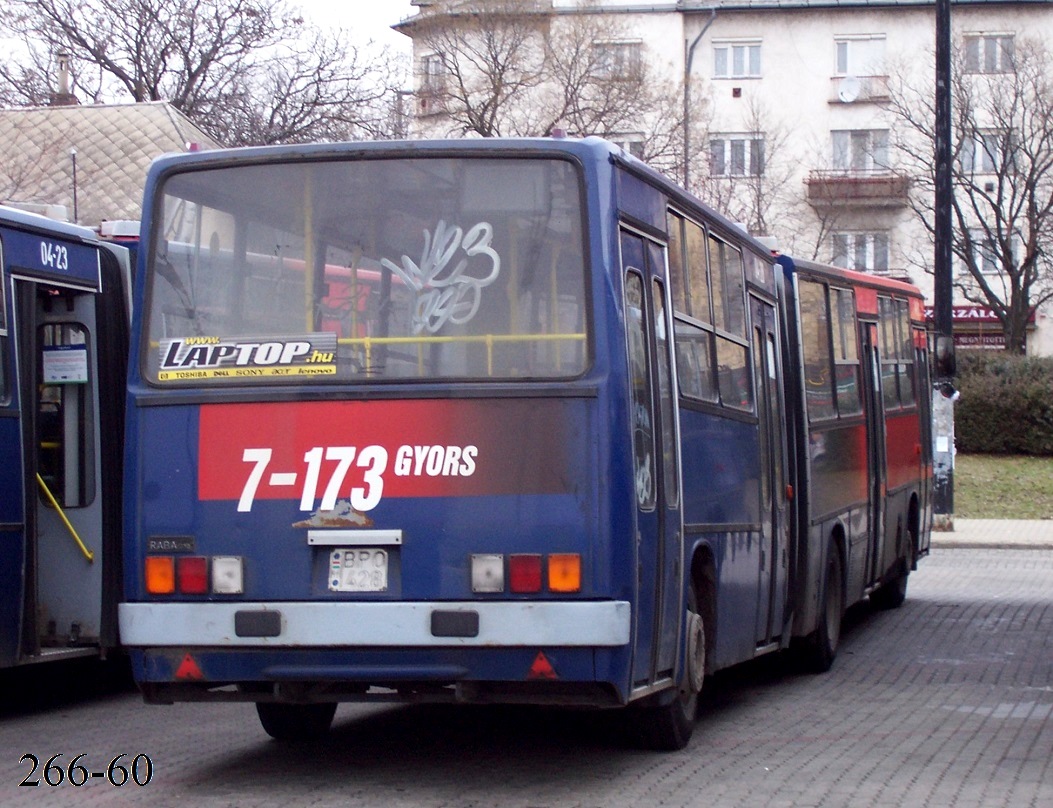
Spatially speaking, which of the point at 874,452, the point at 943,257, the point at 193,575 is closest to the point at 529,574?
the point at 193,575

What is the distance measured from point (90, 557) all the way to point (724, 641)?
405 centimetres

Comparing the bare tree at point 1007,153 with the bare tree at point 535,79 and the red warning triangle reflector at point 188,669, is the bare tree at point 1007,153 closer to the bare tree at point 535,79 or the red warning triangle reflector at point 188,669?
the bare tree at point 535,79

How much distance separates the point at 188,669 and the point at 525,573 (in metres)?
1.62

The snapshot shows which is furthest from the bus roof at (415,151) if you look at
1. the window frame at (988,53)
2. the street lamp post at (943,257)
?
the window frame at (988,53)

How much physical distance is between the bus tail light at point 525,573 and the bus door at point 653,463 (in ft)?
1.60

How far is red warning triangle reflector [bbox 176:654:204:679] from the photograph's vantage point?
7.87m

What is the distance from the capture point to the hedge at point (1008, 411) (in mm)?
37438

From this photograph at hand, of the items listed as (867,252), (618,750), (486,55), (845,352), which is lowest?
(618,750)

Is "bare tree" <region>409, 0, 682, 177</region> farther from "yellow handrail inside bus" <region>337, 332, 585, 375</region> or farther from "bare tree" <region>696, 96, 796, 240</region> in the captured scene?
"yellow handrail inside bus" <region>337, 332, 585, 375</region>

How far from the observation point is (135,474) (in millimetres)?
8031

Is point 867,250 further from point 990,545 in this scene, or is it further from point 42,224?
point 42,224

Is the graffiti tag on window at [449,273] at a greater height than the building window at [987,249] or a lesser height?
lesser

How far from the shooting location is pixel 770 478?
1168 centimetres

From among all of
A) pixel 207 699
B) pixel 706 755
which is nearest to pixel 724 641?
pixel 706 755
